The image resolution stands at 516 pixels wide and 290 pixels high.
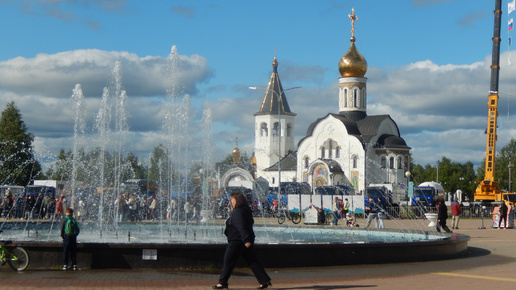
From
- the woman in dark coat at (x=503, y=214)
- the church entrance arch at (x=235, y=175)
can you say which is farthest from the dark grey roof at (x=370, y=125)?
the woman in dark coat at (x=503, y=214)

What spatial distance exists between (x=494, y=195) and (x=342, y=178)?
100ft

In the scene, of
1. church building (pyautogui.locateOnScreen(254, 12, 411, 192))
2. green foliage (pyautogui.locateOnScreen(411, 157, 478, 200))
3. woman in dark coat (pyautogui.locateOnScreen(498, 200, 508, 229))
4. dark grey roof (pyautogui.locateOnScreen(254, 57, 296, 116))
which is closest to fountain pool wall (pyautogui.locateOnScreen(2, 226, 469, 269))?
woman in dark coat (pyautogui.locateOnScreen(498, 200, 508, 229))

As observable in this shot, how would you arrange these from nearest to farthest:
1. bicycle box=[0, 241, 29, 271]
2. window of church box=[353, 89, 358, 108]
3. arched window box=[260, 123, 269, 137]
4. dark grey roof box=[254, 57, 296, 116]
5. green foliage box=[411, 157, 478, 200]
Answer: bicycle box=[0, 241, 29, 271]
window of church box=[353, 89, 358, 108]
dark grey roof box=[254, 57, 296, 116]
arched window box=[260, 123, 269, 137]
green foliage box=[411, 157, 478, 200]

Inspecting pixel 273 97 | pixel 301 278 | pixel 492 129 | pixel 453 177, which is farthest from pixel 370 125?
pixel 301 278

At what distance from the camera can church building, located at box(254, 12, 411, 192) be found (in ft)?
271

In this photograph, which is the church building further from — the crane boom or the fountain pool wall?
the fountain pool wall

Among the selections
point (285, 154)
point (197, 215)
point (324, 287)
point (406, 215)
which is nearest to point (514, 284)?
point (324, 287)

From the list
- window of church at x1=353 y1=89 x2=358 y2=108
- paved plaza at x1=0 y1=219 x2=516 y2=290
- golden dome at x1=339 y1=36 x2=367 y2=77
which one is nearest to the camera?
paved plaza at x1=0 y1=219 x2=516 y2=290

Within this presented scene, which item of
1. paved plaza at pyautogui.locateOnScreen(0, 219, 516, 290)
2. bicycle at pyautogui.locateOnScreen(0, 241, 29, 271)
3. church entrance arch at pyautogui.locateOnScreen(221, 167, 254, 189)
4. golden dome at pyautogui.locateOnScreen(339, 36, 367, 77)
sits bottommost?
paved plaza at pyautogui.locateOnScreen(0, 219, 516, 290)

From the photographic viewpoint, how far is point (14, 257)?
45.3 ft

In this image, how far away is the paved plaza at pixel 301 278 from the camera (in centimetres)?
1261

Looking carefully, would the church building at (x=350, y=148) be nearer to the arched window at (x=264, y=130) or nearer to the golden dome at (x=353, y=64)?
the golden dome at (x=353, y=64)

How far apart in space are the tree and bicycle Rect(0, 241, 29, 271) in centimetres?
5640

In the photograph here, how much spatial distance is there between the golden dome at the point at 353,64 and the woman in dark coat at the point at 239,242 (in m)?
77.1
